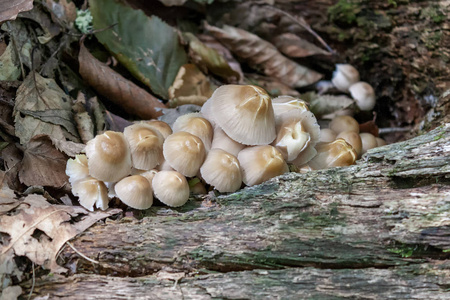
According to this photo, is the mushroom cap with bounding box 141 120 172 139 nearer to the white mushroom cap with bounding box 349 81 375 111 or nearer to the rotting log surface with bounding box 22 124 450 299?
the rotting log surface with bounding box 22 124 450 299

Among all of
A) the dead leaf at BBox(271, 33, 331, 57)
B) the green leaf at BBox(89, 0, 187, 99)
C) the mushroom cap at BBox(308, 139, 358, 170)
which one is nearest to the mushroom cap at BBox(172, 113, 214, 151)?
the mushroom cap at BBox(308, 139, 358, 170)

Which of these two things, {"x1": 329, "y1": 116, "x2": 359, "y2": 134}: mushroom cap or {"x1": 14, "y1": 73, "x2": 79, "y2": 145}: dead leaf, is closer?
{"x1": 14, "y1": 73, "x2": 79, "y2": 145}: dead leaf

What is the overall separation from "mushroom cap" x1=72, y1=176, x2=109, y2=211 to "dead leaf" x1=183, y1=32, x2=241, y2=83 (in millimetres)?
Result: 2328

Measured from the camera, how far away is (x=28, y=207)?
97.3 inches

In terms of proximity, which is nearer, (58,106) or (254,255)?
(254,255)

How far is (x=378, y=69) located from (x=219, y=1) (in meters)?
2.19

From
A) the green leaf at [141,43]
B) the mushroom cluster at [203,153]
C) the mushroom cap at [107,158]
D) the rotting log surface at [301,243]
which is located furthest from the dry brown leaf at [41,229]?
the green leaf at [141,43]

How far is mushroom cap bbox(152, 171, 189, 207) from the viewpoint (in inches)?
106

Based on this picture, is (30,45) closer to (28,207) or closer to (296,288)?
(28,207)

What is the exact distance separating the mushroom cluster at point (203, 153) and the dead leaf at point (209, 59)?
5.56 feet

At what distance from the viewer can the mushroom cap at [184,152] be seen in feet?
9.09

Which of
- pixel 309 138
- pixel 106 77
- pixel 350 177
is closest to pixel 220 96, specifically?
pixel 309 138

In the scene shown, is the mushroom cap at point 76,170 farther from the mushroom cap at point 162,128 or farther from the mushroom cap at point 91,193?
the mushroom cap at point 162,128

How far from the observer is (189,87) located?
4.43 meters
